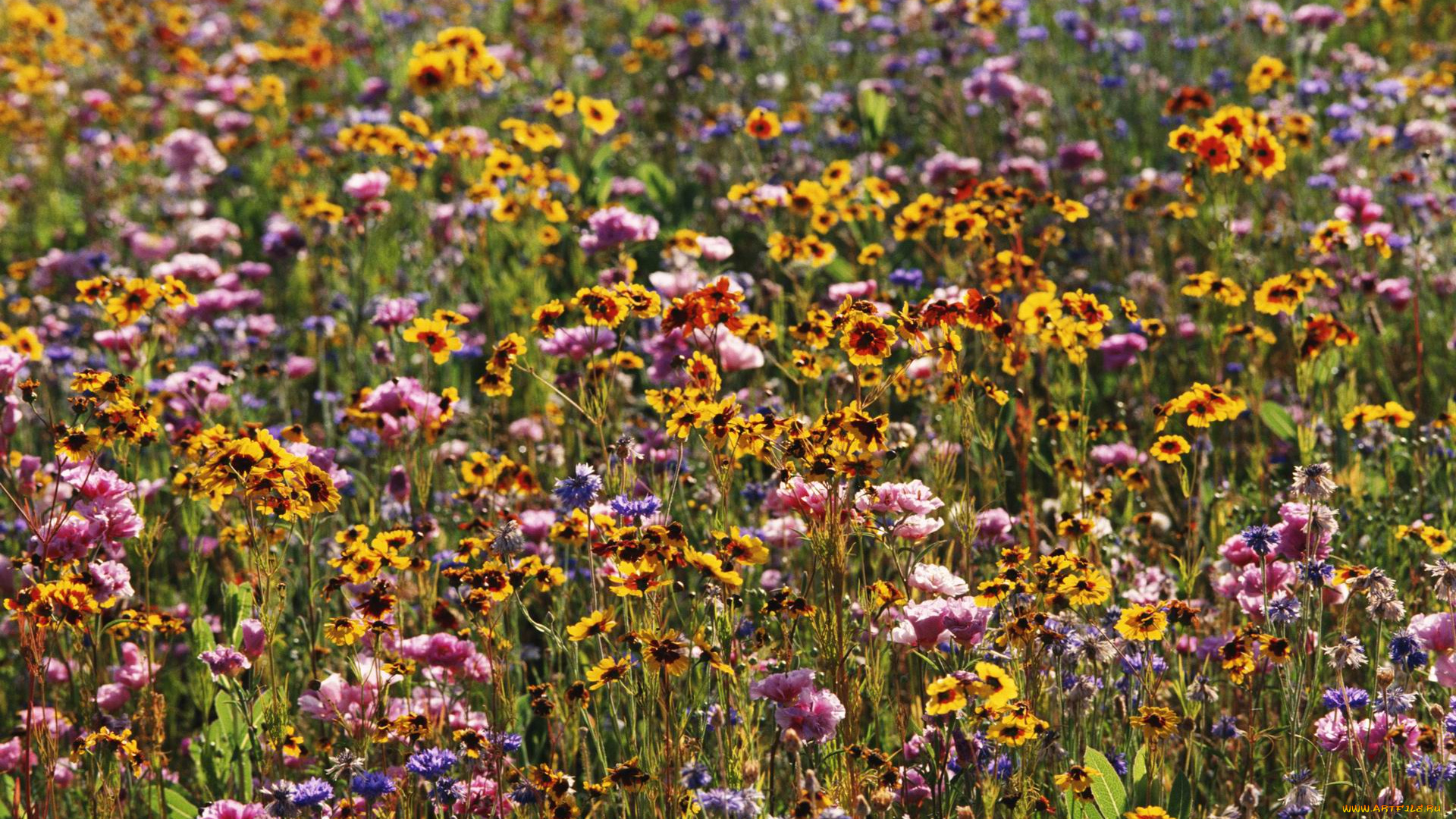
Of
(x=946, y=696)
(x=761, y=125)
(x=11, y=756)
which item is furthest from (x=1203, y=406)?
(x=11, y=756)

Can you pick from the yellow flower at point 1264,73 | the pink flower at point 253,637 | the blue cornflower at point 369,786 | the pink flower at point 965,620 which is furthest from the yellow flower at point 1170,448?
the yellow flower at point 1264,73

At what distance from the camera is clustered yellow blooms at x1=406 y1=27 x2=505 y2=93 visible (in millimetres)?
4746

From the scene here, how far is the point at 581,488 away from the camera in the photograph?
2387 mm

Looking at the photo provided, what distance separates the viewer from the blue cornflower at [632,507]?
Answer: 238 cm

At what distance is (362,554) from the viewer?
238cm

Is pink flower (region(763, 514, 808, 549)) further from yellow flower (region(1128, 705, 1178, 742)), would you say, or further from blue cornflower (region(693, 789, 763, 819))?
blue cornflower (region(693, 789, 763, 819))

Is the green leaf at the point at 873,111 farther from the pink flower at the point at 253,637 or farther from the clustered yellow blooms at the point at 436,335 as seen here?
the pink flower at the point at 253,637

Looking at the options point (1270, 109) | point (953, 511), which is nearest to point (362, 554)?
point (953, 511)

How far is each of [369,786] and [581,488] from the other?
595mm

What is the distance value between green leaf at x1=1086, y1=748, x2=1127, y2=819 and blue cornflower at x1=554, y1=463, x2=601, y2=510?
0.93m

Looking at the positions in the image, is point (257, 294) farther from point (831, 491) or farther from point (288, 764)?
point (831, 491)

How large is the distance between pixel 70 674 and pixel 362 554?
829mm

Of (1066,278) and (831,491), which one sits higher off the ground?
(831,491)

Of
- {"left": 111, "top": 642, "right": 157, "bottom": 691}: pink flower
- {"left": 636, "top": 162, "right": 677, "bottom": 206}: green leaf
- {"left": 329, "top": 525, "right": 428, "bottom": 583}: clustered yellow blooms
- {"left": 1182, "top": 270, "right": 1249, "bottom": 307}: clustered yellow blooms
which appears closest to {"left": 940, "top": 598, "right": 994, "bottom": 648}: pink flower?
{"left": 329, "top": 525, "right": 428, "bottom": 583}: clustered yellow blooms
